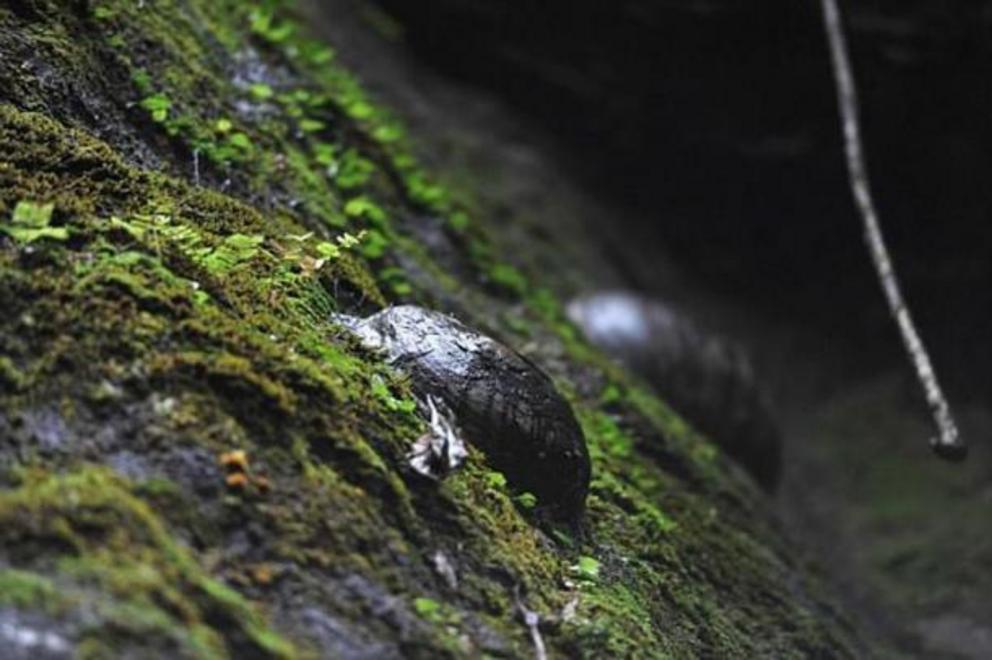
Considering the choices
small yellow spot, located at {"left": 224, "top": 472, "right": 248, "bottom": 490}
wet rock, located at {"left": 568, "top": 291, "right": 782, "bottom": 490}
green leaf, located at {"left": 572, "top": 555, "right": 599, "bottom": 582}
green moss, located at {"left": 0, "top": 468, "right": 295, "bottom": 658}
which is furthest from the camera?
wet rock, located at {"left": 568, "top": 291, "right": 782, "bottom": 490}

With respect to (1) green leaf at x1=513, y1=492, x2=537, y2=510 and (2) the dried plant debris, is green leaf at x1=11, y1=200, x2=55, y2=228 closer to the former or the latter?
(2) the dried plant debris

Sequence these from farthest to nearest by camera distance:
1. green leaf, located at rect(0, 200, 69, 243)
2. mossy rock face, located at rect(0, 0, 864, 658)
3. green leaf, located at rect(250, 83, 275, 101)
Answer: green leaf, located at rect(250, 83, 275, 101), green leaf, located at rect(0, 200, 69, 243), mossy rock face, located at rect(0, 0, 864, 658)

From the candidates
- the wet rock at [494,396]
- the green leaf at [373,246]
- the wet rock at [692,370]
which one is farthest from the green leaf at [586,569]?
the wet rock at [692,370]

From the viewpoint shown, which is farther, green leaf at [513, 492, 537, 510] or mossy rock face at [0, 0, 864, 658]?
green leaf at [513, 492, 537, 510]

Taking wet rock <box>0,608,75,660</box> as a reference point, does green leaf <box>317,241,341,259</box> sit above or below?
above

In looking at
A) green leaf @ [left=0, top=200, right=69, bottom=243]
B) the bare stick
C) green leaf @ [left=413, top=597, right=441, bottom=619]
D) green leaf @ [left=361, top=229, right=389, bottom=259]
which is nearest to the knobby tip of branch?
the bare stick

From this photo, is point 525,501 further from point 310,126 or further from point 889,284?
point 310,126
